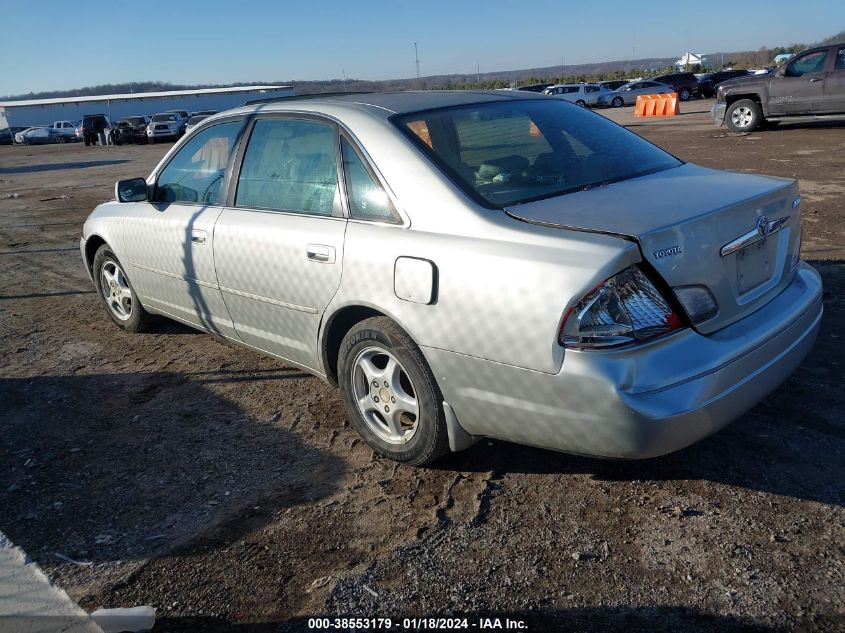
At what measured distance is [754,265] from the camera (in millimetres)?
3016

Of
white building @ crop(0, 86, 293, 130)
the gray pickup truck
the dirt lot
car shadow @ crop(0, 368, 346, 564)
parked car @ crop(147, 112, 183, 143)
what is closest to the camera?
the dirt lot

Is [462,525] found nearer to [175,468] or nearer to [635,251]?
[635,251]

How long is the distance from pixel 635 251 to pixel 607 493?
1.11 metres

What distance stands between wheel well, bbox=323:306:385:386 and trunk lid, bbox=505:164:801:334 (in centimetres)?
87

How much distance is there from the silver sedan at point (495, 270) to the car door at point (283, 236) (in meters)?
0.01

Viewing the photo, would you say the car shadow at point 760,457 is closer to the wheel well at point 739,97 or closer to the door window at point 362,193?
the door window at point 362,193

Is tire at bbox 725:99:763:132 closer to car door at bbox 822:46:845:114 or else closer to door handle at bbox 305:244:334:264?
car door at bbox 822:46:845:114

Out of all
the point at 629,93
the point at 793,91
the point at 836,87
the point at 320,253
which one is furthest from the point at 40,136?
the point at 320,253

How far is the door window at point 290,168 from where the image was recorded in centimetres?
365

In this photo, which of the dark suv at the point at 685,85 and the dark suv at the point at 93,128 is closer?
the dark suv at the point at 93,128

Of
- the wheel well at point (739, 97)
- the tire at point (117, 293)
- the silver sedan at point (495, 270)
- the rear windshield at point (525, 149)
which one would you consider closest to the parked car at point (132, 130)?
the wheel well at point (739, 97)

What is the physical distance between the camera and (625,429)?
2555 mm

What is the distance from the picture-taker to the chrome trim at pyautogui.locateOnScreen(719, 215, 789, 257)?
2832mm

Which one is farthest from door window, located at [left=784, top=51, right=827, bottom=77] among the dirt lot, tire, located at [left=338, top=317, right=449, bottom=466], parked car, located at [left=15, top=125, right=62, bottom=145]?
parked car, located at [left=15, top=125, right=62, bottom=145]
